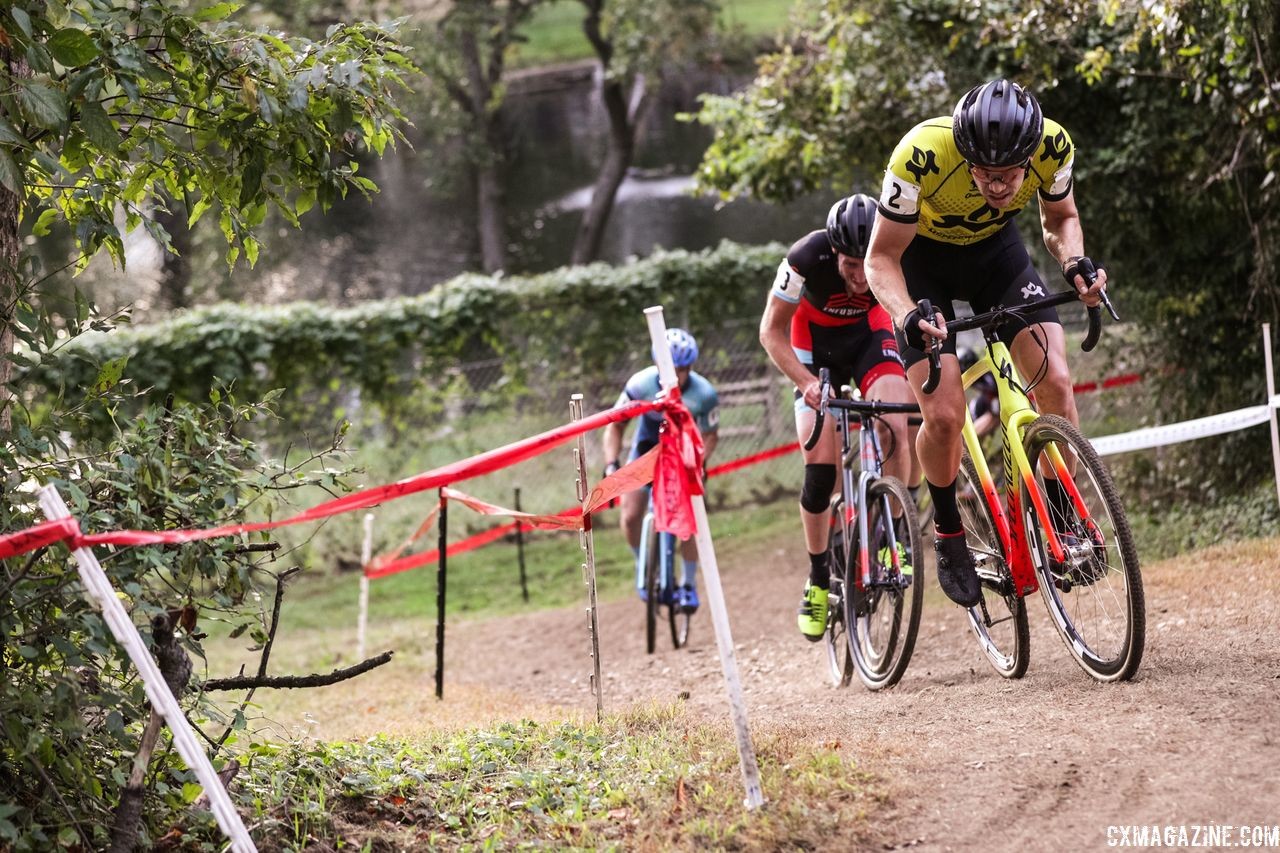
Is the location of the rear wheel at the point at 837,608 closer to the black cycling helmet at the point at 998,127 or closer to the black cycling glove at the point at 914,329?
the black cycling glove at the point at 914,329

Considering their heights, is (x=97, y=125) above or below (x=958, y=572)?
above

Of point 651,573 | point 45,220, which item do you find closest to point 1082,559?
point 45,220

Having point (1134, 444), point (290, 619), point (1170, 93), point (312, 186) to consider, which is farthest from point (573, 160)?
point (312, 186)

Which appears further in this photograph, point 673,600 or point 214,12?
point 673,600

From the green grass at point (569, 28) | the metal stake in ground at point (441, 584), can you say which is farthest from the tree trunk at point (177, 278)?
the metal stake in ground at point (441, 584)

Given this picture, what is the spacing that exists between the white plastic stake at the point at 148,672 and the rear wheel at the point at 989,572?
2.98 meters

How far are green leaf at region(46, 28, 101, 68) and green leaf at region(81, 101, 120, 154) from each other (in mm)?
119

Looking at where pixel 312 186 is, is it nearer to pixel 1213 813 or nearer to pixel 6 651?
pixel 6 651

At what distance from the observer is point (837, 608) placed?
231 inches

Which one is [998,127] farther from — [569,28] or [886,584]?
[569,28]

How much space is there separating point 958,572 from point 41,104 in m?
3.60

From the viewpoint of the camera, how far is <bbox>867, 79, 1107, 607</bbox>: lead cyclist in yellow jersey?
14.0 ft

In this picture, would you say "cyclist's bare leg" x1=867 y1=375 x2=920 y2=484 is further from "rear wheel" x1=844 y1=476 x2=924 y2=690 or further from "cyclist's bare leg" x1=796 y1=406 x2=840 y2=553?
"rear wheel" x1=844 y1=476 x2=924 y2=690

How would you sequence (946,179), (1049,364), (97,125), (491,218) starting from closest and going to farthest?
(97,125) < (946,179) < (1049,364) < (491,218)
